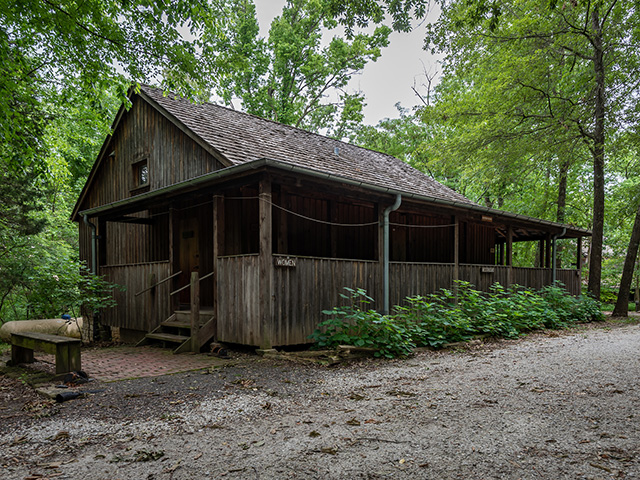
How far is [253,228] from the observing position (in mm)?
9711

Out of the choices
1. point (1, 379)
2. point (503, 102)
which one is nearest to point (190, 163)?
point (1, 379)

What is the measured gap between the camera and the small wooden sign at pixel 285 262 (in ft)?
23.3

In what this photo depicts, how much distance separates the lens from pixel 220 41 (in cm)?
929

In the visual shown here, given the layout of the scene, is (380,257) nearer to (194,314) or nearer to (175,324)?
(194,314)

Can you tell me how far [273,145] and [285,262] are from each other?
4499 millimetres

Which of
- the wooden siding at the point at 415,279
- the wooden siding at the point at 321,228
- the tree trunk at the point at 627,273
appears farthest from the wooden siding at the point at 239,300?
the tree trunk at the point at 627,273

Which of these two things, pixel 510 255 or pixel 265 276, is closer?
pixel 265 276

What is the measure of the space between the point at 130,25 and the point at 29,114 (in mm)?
3844

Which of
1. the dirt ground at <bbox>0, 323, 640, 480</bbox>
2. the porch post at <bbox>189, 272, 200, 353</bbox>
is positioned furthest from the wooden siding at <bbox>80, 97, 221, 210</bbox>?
the dirt ground at <bbox>0, 323, 640, 480</bbox>

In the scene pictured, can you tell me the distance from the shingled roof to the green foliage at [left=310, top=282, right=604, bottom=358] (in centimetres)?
252

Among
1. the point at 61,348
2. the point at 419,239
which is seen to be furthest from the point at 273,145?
the point at 61,348

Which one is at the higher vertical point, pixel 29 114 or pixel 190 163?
pixel 29 114

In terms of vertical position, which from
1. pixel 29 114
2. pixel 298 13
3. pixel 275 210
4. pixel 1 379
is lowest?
pixel 1 379

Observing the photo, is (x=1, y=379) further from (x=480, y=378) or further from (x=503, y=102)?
(x=503, y=102)
